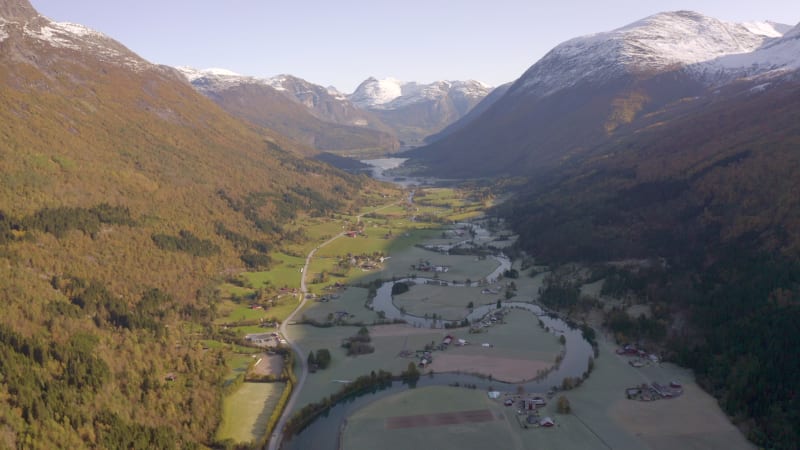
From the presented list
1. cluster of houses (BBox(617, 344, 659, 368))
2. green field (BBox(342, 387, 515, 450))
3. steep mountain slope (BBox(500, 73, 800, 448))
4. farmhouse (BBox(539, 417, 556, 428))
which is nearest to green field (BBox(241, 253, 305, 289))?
steep mountain slope (BBox(500, 73, 800, 448))

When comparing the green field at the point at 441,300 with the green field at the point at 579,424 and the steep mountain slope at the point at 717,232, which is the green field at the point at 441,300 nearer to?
the steep mountain slope at the point at 717,232

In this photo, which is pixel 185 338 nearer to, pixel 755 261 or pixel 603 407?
pixel 603 407

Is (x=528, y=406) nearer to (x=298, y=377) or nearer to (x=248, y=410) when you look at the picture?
(x=298, y=377)

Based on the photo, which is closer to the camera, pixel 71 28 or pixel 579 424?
pixel 579 424

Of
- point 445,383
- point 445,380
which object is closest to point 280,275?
point 445,380

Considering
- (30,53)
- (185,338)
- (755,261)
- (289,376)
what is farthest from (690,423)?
→ (30,53)

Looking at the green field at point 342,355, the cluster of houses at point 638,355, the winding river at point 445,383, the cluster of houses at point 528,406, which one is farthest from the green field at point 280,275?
the cluster of houses at point 638,355

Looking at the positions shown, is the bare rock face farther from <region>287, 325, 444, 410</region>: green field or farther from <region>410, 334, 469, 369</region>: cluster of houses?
<region>410, 334, 469, 369</region>: cluster of houses
